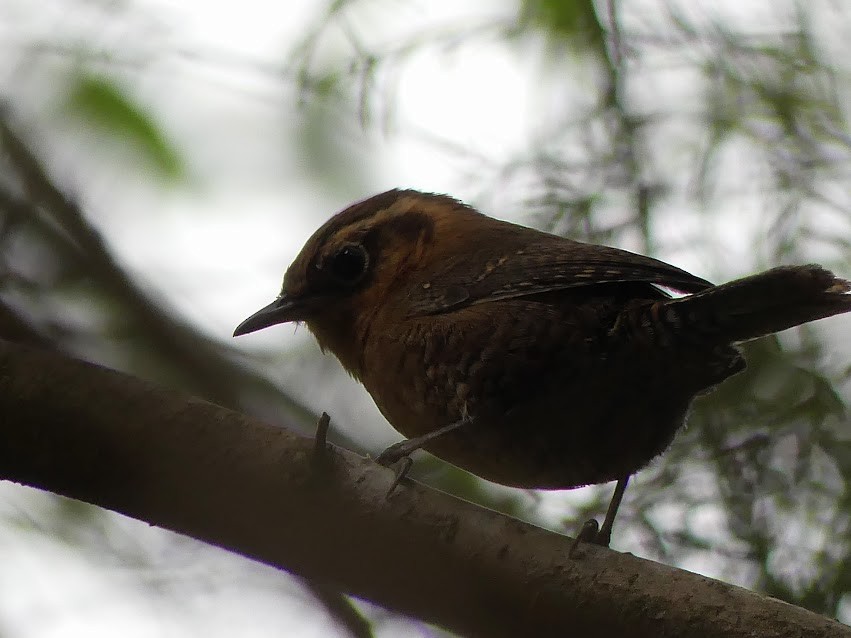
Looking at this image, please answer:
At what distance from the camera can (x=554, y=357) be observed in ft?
10.7

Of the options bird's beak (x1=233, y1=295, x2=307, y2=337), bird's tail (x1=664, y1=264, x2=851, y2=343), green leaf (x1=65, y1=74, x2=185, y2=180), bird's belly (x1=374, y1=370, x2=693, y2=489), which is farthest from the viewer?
green leaf (x1=65, y1=74, x2=185, y2=180)

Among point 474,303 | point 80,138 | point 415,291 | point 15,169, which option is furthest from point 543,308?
point 80,138

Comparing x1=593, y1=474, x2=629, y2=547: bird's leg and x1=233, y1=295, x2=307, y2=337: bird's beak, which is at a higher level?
x1=233, y1=295, x2=307, y2=337: bird's beak

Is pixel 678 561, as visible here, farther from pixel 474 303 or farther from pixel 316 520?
pixel 316 520

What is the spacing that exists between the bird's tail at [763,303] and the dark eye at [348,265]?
4.16 ft

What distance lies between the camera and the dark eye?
3932 mm

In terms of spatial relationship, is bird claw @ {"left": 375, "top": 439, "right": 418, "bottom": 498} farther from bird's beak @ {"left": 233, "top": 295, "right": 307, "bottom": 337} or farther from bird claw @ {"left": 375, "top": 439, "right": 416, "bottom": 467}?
bird's beak @ {"left": 233, "top": 295, "right": 307, "bottom": 337}

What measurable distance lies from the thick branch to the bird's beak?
1325mm

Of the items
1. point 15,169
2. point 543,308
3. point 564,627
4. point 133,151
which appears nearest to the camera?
point 564,627

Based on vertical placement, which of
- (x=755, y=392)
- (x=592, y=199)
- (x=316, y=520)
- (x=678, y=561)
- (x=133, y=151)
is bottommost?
(x=316, y=520)

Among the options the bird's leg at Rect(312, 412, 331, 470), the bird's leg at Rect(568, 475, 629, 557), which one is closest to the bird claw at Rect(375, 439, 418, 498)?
the bird's leg at Rect(312, 412, 331, 470)

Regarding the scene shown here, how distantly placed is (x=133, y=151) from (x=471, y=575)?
3598 mm

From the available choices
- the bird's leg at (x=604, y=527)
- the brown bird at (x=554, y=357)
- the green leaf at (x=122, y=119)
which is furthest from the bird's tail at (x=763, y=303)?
the green leaf at (x=122, y=119)

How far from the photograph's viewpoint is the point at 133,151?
5.36m
